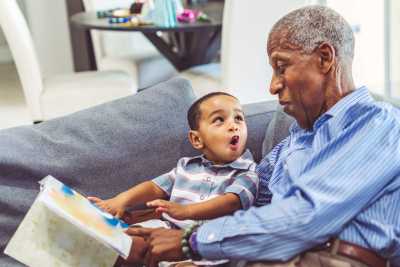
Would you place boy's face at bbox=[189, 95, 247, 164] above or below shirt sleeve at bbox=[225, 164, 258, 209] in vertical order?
above

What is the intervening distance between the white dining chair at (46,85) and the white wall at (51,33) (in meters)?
1.58

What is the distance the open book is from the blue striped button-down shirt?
24 centimetres

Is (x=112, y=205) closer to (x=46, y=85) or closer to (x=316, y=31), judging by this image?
(x=316, y=31)

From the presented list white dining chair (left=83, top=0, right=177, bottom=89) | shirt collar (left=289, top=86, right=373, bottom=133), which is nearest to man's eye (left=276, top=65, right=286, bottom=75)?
shirt collar (left=289, top=86, right=373, bottom=133)

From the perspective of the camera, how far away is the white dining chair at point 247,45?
3217 millimetres

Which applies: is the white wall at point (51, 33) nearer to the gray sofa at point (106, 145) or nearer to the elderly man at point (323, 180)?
the gray sofa at point (106, 145)

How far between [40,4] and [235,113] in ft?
12.3

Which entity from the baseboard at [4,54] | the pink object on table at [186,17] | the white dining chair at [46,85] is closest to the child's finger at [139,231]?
the white dining chair at [46,85]

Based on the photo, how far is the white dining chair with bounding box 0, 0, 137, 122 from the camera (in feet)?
11.1

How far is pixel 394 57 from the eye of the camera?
266 centimetres

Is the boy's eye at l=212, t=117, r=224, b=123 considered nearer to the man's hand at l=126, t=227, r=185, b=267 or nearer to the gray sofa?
the gray sofa

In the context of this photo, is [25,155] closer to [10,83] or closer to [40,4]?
[40,4]

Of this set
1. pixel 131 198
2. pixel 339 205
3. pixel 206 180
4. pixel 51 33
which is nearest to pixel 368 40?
pixel 206 180

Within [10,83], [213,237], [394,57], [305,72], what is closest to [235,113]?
[305,72]
